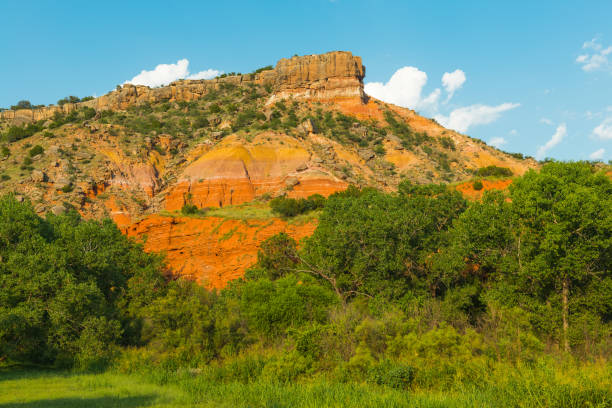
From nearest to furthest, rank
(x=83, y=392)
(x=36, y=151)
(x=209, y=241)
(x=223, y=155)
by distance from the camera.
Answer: (x=83, y=392)
(x=209, y=241)
(x=223, y=155)
(x=36, y=151)

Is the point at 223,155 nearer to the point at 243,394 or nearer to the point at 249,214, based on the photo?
the point at 249,214

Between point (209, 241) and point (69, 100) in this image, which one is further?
point (69, 100)

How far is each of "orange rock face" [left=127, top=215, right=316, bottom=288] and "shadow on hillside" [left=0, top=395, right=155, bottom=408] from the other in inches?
923

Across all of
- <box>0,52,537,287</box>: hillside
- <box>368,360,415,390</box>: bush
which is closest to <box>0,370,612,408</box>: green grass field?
<box>368,360,415,390</box>: bush

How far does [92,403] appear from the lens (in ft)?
36.4

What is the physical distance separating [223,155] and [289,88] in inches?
1215

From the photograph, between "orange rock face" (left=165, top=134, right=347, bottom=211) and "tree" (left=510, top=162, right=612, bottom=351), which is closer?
"tree" (left=510, top=162, right=612, bottom=351)

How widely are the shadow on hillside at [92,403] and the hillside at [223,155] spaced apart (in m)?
23.7

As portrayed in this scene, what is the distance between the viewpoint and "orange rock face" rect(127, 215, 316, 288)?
35.9 metres

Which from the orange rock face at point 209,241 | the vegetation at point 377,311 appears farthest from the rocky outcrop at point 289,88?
the vegetation at point 377,311

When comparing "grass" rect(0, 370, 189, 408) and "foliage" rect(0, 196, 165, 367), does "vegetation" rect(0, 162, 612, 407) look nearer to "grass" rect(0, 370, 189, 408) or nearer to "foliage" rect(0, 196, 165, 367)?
"foliage" rect(0, 196, 165, 367)

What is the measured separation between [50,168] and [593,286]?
58533 millimetres

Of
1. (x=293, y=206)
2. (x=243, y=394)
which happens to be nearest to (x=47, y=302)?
(x=243, y=394)

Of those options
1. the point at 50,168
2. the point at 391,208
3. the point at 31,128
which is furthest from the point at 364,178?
the point at 31,128
